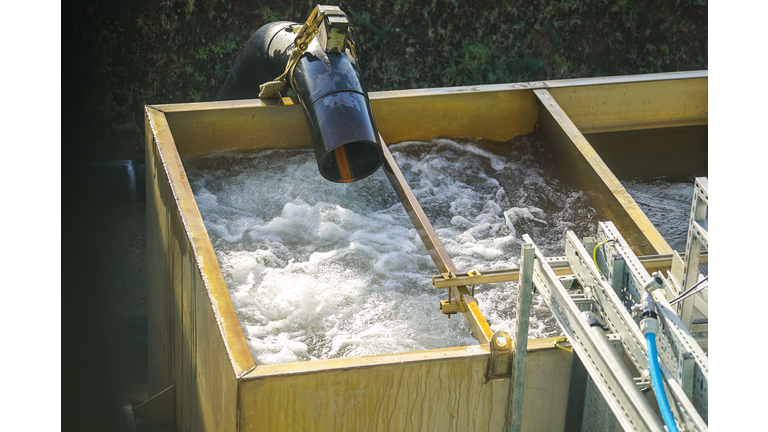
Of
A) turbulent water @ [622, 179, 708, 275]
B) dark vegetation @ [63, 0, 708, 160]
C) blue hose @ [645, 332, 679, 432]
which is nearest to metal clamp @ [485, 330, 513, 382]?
blue hose @ [645, 332, 679, 432]

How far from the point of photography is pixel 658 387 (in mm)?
1478

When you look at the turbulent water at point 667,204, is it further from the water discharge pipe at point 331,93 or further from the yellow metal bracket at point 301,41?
the yellow metal bracket at point 301,41

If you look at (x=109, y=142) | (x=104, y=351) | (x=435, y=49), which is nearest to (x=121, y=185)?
(x=104, y=351)

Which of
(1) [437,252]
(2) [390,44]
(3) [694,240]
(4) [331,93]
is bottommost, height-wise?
(1) [437,252]

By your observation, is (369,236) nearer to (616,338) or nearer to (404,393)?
(404,393)

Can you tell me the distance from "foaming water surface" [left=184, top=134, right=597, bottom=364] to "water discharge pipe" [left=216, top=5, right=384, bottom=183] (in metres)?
0.28

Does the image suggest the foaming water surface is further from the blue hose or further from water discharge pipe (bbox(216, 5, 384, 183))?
Answer: the blue hose

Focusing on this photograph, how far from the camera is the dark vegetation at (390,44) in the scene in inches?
234

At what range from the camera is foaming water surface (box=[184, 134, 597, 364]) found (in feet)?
9.59

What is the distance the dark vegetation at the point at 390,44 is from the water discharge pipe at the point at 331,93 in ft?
8.24

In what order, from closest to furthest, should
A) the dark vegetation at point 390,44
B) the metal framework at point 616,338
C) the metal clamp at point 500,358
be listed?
the metal framework at point 616,338
the metal clamp at point 500,358
the dark vegetation at point 390,44

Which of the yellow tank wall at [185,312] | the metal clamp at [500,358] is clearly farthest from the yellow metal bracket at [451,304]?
the yellow tank wall at [185,312]

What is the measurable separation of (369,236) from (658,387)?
2216mm

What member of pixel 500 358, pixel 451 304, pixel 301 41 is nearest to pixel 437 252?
pixel 451 304
